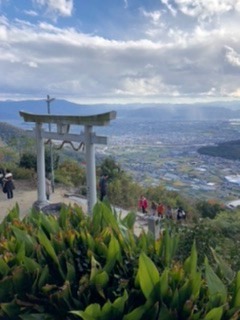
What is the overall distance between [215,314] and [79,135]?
9.16 m

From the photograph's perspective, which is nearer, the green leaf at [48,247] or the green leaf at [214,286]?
the green leaf at [214,286]

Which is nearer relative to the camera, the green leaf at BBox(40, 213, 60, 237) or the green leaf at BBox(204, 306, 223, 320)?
the green leaf at BBox(204, 306, 223, 320)

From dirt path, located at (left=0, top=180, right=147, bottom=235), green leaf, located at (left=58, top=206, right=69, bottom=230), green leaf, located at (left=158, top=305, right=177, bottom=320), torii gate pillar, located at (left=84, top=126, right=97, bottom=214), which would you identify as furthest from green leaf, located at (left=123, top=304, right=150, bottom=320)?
dirt path, located at (left=0, top=180, right=147, bottom=235)

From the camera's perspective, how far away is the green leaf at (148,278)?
7.39ft

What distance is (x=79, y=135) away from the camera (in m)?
11.0

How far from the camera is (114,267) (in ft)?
8.57

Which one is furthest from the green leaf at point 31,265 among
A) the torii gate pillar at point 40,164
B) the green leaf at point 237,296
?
the torii gate pillar at point 40,164

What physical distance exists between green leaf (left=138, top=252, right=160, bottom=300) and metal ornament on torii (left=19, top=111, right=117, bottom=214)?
7067mm

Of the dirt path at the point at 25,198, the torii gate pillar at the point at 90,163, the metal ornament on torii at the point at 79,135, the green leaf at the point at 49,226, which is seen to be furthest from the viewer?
the dirt path at the point at 25,198

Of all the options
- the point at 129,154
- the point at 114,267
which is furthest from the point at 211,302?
the point at 129,154

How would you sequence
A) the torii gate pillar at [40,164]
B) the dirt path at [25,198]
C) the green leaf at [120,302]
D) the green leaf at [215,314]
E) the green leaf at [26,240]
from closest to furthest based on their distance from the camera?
the green leaf at [215,314] < the green leaf at [120,302] < the green leaf at [26,240] < the torii gate pillar at [40,164] < the dirt path at [25,198]

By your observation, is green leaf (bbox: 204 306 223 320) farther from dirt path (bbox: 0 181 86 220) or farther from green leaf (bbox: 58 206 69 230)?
dirt path (bbox: 0 181 86 220)

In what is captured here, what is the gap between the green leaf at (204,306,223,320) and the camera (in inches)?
81.4

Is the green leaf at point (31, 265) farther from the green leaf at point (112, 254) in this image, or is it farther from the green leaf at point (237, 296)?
the green leaf at point (237, 296)
